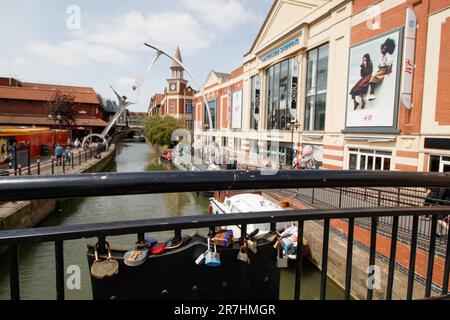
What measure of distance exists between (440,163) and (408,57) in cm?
489

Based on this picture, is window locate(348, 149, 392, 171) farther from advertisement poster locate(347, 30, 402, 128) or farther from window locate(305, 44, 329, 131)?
window locate(305, 44, 329, 131)

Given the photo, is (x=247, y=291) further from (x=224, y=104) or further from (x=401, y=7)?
(x=224, y=104)

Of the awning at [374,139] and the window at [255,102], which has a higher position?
the window at [255,102]

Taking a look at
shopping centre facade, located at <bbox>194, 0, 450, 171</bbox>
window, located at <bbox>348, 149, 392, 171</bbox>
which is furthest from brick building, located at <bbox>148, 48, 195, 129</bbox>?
window, located at <bbox>348, 149, 392, 171</bbox>

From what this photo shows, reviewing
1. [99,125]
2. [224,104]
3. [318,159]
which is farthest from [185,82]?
[318,159]

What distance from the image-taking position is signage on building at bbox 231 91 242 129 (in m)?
32.7

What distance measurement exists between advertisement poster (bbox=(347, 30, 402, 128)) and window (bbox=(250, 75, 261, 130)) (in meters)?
12.6

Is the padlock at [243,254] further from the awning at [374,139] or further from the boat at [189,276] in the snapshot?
the awning at [374,139]

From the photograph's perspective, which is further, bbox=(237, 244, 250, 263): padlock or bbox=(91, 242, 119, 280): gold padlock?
bbox=(237, 244, 250, 263): padlock

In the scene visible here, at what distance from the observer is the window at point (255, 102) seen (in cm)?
2822

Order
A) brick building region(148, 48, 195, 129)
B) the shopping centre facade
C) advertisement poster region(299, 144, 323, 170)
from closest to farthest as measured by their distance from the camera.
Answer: the shopping centre facade, advertisement poster region(299, 144, 323, 170), brick building region(148, 48, 195, 129)

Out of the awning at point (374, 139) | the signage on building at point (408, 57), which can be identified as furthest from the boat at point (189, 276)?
the awning at point (374, 139)

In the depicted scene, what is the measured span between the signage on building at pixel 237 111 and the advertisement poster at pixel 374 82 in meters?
17.3

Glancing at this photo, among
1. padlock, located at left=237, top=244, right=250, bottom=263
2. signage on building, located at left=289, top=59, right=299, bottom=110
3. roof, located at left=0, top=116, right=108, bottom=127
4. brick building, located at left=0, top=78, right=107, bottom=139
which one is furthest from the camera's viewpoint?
brick building, located at left=0, top=78, right=107, bottom=139
